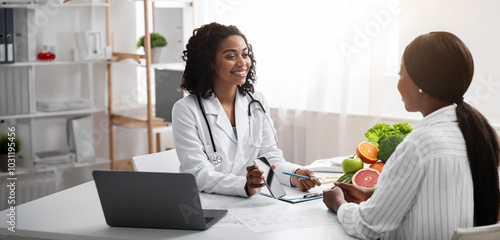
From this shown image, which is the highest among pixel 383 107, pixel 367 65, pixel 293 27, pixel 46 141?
pixel 293 27

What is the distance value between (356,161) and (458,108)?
0.66 m

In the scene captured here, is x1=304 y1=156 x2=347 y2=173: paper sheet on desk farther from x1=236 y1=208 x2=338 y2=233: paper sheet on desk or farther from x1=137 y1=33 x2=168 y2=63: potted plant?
x1=137 y1=33 x2=168 y2=63: potted plant

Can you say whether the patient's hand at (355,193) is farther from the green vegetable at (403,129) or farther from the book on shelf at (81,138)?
the book on shelf at (81,138)

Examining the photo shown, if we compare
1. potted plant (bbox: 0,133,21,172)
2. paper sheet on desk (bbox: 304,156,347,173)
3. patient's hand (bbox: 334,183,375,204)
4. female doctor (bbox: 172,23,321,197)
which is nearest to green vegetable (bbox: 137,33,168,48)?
potted plant (bbox: 0,133,21,172)

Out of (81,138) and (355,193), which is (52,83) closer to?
(81,138)

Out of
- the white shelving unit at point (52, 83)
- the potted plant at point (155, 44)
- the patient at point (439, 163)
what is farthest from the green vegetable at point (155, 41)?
the patient at point (439, 163)

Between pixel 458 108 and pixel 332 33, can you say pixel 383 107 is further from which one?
pixel 458 108

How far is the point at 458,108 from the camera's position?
1.43 meters

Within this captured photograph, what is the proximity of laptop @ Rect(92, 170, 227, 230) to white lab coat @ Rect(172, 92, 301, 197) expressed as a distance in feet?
1.36

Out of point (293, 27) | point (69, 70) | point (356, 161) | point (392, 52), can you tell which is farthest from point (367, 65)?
point (69, 70)

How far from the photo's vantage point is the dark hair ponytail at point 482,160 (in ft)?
4.51

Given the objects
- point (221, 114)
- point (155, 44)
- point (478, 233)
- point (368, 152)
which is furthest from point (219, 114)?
point (155, 44)

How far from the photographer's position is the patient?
53.4 inches

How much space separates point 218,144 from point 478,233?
116 centimetres
